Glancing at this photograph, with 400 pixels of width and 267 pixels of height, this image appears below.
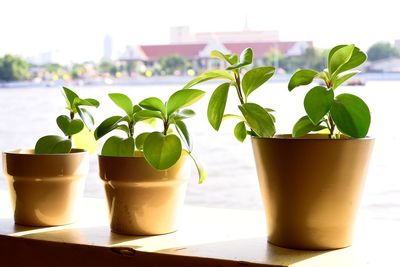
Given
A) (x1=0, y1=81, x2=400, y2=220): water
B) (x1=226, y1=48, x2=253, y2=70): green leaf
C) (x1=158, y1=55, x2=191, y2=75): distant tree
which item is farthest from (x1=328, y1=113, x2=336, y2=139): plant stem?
(x1=158, y1=55, x2=191, y2=75): distant tree

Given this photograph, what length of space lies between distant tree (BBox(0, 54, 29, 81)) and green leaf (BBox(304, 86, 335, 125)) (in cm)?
100

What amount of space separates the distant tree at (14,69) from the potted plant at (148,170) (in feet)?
2.31

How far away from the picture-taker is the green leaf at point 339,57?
70 cm

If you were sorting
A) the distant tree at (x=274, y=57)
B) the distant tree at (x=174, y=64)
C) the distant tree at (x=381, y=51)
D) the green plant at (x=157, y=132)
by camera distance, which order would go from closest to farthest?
the green plant at (x=157, y=132) < the distant tree at (x=381, y=51) < the distant tree at (x=274, y=57) < the distant tree at (x=174, y=64)

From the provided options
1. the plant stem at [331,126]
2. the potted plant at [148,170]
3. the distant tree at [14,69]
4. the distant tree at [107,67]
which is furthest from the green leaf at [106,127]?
the distant tree at [14,69]

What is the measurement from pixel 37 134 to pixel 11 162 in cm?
67

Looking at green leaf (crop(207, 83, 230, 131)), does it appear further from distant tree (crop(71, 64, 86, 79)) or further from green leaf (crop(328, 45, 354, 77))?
distant tree (crop(71, 64, 86, 79))

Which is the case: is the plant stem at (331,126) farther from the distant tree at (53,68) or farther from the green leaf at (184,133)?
the distant tree at (53,68)

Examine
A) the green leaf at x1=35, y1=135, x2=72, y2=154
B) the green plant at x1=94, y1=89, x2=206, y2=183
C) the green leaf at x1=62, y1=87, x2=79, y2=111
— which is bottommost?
the green leaf at x1=35, y1=135, x2=72, y2=154

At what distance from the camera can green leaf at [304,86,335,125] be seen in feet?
2.18

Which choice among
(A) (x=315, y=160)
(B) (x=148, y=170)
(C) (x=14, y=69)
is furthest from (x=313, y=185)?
(C) (x=14, y=69)

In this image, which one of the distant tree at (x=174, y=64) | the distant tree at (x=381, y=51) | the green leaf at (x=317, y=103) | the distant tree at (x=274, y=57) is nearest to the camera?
the green leaf at (x=317, y=103)

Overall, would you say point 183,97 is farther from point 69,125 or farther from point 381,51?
point 381,51

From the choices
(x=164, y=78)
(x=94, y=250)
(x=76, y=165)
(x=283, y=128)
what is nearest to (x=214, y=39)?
(x=164, y=78)
